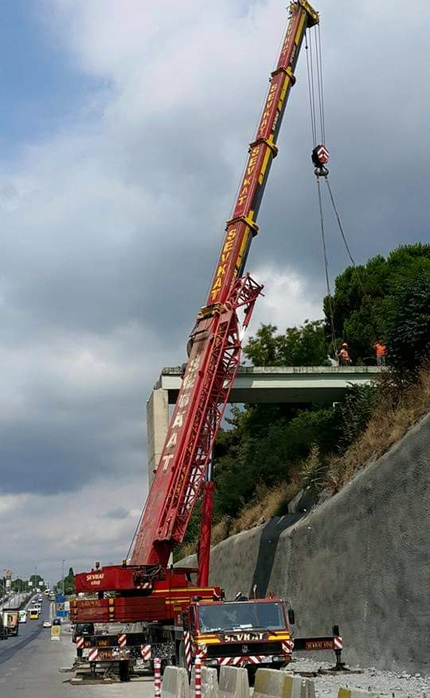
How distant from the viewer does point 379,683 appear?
765 inches

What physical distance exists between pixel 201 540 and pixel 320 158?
56.3 ft

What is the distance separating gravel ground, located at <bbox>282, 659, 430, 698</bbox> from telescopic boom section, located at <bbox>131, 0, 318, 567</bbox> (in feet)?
25.0

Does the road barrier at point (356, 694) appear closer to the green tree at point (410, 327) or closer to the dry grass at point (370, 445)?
the dry grass at point (370, 445)

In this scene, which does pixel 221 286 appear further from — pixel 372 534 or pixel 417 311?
pixel 372 534

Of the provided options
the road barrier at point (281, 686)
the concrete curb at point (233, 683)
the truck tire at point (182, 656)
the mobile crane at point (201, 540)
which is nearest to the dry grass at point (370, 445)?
the mobile crane at point (201, 540)

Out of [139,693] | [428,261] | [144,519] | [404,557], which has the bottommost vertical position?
[139,693]

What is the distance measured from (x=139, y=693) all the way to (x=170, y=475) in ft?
28.3

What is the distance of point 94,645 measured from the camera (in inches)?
953

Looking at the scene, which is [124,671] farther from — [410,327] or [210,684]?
[410,327]

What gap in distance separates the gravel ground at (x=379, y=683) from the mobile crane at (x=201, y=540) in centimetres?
100

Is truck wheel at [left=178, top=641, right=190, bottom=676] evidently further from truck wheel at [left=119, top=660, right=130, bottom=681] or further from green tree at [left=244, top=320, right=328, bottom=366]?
green tree at [left=244, top=320, right=328, bottom=366]

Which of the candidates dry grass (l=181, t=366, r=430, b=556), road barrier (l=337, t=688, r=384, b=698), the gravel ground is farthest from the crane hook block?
road barrier (l=337, t=688, r=384, b=698)

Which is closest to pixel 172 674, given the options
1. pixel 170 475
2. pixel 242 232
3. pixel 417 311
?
pixel 170 475

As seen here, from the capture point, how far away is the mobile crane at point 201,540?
768 inches
